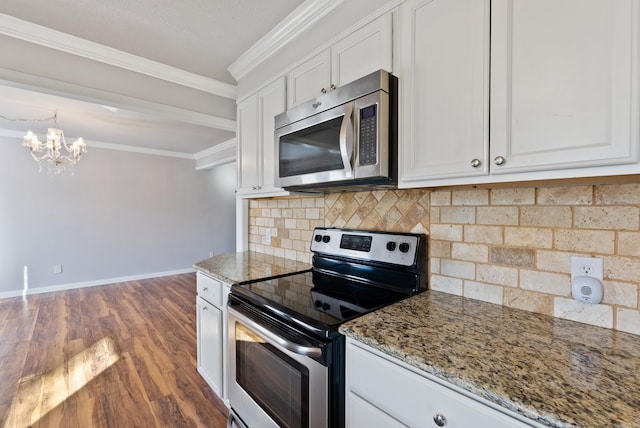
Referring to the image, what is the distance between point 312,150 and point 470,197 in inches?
30.5

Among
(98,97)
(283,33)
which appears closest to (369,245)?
(283,33)

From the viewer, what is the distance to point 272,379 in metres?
1.29

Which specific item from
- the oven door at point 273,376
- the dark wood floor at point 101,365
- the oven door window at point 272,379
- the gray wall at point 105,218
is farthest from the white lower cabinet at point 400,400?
the gray wall at point 105,218

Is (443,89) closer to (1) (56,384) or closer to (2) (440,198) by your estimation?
(2) (440,198)

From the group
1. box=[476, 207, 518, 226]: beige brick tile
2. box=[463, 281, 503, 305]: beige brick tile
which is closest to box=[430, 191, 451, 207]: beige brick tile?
box=[476, 207, 518, 226]: beige brick tile

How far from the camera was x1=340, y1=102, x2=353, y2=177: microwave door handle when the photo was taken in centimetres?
126

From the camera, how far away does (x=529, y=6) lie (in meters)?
0.88

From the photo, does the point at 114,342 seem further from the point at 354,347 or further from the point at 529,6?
the point at 529,6

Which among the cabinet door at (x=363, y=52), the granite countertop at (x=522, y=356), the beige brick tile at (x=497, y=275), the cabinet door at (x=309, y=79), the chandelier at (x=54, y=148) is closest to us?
the granite countertop at (x=522, y=356)

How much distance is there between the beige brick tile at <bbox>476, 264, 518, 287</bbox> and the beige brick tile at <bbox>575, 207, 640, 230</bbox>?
0.28m

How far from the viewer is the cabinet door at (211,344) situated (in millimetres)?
1778

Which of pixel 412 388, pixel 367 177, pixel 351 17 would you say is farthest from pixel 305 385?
pixel 351 17

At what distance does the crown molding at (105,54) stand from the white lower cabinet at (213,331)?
1573mm

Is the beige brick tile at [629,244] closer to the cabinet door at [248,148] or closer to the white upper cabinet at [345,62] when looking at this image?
the white upper cabinet at [345,62]
